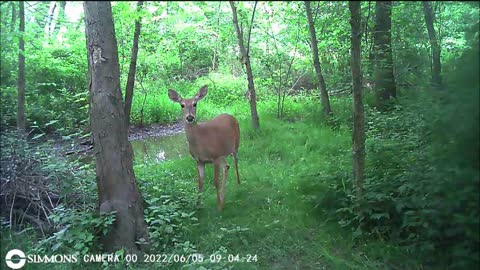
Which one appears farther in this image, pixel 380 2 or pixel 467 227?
pixel 380 2

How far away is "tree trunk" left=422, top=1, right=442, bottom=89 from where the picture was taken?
2.46m

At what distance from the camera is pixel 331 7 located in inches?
129

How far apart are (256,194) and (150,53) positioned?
2489 mm

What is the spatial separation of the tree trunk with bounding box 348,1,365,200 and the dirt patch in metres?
4.20

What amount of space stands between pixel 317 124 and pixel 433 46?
2695mm

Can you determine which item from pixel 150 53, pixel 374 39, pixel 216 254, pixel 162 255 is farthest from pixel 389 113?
pixel 150 53

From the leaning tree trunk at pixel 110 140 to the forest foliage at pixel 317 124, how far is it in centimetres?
12

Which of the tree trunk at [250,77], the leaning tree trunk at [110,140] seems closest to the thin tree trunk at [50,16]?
the leaning tree trunk at [110,140]

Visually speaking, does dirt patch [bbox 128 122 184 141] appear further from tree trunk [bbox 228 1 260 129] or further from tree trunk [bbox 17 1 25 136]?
tree trunk [bbox 17 1 25 136]

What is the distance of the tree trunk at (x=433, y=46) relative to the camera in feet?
8.08

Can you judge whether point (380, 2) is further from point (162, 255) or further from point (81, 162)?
point (81, 162)

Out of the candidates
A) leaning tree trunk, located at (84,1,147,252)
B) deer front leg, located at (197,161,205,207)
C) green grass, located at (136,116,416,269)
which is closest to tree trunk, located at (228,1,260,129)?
green grass, located at (136,116,416,269)

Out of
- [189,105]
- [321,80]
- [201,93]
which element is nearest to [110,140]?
[189,105]

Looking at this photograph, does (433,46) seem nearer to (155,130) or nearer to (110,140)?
(110,140)
